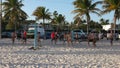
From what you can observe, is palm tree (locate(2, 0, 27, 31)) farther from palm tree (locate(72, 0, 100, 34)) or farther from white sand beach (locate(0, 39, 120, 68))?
white sand beach (locate(0, 39, 120, 68))

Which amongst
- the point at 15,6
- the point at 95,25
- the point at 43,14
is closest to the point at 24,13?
the point at 15,6

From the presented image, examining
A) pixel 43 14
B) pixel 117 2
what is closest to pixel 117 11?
pixel 117 2

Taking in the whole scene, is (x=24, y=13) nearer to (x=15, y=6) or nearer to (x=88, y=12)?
(x=15, y=6)

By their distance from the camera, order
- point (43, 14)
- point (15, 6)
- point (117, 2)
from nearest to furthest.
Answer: point (117, 2) < point (15, 6) < point (43, 14)

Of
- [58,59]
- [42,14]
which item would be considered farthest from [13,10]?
[58,59]

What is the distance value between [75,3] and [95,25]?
137 feet

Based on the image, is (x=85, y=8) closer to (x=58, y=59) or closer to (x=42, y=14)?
(x=42, y=14)

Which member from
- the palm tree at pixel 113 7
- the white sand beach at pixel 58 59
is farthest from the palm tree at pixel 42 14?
the white sand beach at pixel 58 59

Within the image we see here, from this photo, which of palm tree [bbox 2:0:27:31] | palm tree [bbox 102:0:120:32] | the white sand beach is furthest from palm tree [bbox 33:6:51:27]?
the white sand beach

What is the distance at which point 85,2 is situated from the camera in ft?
194

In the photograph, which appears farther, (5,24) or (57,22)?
(57,22)

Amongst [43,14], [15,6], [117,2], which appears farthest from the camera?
[43,14]

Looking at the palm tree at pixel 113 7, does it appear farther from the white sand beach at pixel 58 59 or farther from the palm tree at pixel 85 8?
the white sand beach at pixel 58 59

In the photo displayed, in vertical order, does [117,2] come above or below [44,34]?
above
